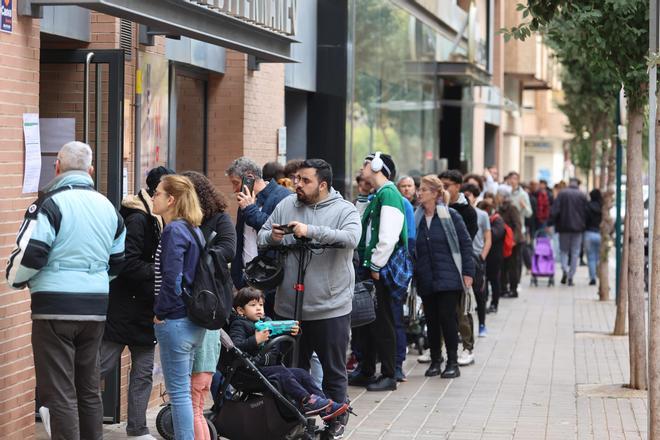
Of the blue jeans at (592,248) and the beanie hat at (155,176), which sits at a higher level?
the beanie hat at (155,176)

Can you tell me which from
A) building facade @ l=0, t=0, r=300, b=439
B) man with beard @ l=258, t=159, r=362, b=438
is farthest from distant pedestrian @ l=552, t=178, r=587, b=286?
man with beard @ l=258, t=159, r=362, b=438

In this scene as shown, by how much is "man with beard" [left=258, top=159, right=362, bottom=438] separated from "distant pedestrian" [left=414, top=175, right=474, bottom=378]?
3136 millimetres

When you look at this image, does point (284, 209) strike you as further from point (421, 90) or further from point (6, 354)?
point (421, 90)

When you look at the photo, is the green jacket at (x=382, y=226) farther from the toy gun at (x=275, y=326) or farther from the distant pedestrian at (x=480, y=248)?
the distant pedestrian at (x=480, y=248)

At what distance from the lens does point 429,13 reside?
2291 centimetres

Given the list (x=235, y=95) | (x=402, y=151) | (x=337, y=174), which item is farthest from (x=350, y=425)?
(x=402, y=151)

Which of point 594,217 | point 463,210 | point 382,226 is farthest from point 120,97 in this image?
point 594,217

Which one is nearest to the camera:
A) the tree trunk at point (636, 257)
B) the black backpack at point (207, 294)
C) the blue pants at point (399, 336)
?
the black backpack at point (207, 294)

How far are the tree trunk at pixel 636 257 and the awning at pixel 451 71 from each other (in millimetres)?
10291

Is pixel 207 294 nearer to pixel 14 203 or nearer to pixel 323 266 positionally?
pixel 14 203

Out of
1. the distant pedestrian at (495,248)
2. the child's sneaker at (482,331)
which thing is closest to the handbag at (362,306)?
the child's sneaker at (482,331)

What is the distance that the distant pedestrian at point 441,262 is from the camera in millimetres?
11938

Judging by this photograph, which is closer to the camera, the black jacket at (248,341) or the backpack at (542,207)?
the black jacket at (248,341)

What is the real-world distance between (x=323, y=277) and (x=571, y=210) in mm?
16201
